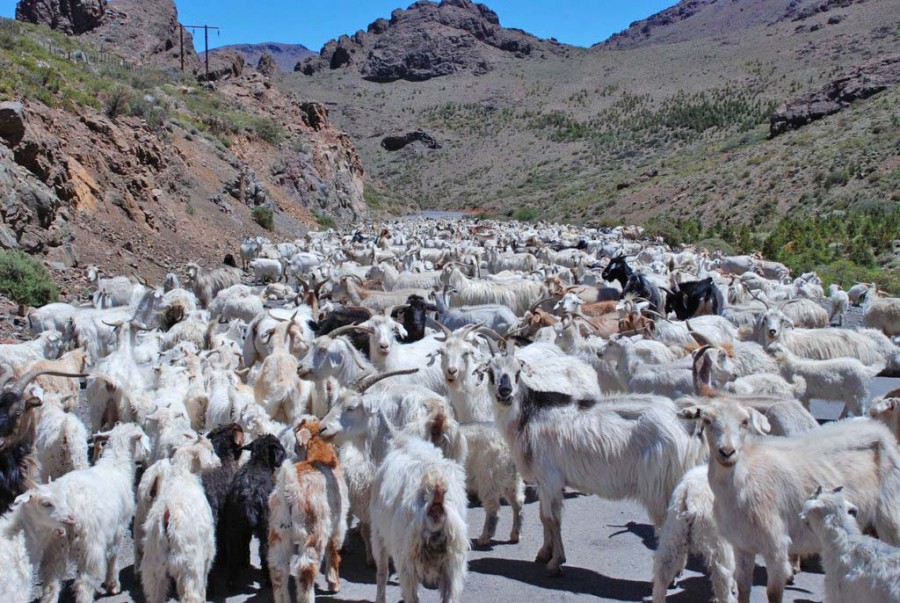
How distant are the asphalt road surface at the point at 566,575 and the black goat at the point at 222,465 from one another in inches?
26.2

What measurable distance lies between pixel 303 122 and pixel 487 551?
52673 mm

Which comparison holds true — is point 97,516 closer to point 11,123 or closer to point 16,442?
point 16,442

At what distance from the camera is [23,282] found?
14.6 meters

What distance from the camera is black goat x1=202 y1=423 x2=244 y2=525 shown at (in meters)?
5.87

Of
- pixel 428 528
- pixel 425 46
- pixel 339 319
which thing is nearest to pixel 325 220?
pixel 339 319

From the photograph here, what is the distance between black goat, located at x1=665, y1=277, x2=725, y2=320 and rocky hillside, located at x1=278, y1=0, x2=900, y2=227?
845 inches

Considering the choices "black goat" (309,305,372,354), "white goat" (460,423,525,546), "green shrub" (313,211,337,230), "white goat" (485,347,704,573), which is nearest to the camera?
"white goat" (485,347,704,573)

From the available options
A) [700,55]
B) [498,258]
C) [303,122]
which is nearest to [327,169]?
[303,122]

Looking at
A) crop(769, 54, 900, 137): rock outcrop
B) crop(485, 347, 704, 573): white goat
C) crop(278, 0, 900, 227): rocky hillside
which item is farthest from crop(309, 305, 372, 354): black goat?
crop(769, 54, 900, 137): rock outcrop

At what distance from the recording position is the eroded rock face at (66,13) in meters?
69.4

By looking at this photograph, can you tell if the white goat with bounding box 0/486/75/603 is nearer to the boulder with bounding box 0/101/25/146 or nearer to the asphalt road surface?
the asphalt road surface

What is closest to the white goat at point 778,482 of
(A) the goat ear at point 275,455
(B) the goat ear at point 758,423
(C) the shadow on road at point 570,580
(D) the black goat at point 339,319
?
(B) the goat ear at point 758,423

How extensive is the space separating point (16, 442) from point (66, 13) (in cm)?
7590

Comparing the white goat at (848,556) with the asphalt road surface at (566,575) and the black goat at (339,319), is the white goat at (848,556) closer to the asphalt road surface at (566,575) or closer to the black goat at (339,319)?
the asphalt road surface at (566,575)
